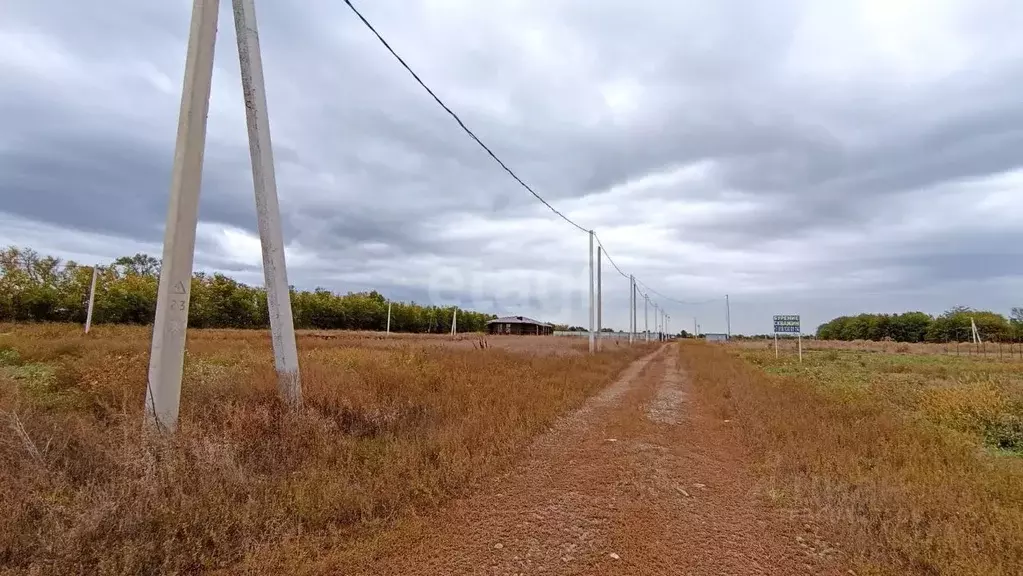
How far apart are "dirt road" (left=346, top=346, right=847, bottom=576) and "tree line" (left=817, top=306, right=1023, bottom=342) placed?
69184 millimetres

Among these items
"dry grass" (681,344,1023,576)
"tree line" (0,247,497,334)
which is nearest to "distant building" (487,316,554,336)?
"tree line" (0,247,497,334)

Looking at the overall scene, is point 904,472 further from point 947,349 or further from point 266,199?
point 947,349

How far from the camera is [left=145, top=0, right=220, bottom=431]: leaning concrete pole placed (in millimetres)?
4645

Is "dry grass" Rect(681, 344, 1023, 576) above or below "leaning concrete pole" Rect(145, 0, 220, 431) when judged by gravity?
below

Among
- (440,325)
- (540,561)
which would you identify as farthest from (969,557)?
(440,325)

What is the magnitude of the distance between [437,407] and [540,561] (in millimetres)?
4581

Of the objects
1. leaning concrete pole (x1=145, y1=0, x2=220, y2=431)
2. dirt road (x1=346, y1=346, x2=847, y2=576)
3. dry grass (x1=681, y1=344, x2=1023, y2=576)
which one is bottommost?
dirt road (x1=346, y1=346, x2=847, y2=576)

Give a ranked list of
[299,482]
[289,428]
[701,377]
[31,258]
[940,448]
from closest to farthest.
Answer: [299,482], [289,428], [940,448], [701,377], [31,258]

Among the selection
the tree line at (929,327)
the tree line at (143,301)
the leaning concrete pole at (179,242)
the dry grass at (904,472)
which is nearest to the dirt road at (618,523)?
the dry grass at (904,472)

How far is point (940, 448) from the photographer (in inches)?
262

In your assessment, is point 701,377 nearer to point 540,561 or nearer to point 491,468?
point 491,468

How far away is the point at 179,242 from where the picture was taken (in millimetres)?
4773

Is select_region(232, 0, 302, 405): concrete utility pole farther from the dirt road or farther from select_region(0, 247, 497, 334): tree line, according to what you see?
select_region(0, 247, 497, 334): tree line

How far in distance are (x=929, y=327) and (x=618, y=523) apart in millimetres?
113048
